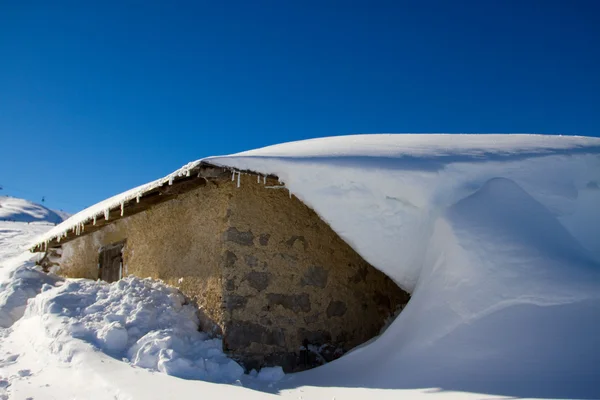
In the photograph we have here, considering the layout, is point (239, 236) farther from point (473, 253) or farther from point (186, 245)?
point (473, 253)

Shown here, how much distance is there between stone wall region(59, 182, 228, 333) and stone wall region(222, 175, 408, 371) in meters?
0.16

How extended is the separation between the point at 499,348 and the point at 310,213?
221 centimetres

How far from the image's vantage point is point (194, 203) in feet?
15.7

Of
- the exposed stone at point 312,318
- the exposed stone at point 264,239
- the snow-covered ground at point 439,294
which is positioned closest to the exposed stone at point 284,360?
the exposed stone at point 312,318

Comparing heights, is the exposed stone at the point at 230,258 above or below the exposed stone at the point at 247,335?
above

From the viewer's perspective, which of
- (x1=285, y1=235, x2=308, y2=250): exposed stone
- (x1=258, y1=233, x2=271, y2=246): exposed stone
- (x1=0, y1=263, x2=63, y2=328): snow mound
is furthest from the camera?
(x1=0, y1=263, x2=63, y2=328): snow mound

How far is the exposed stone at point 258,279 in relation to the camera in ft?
14.1

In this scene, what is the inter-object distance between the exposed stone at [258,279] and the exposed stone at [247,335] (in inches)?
12.3

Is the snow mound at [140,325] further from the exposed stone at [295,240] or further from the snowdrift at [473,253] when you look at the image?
the exposed stone at [295,240]

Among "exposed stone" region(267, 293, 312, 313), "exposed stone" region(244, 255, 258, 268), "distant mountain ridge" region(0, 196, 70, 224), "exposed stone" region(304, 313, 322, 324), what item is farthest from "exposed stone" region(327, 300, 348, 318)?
"distant mountain ridge" region(0, 196, 70, 224)

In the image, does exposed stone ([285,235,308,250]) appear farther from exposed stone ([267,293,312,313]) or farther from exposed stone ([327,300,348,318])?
exposed stone ([327,300,348,318])

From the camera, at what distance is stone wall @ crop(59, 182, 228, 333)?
4.32 metres

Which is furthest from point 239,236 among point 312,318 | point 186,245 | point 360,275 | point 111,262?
point 111,262

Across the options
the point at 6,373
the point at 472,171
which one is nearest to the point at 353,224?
the point at 472,171
